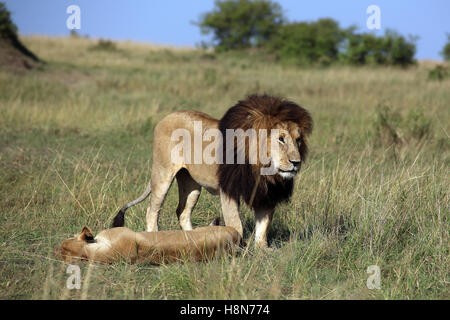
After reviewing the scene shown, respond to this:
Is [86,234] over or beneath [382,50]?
beneath

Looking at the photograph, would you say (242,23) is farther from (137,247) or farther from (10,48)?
(137,247)

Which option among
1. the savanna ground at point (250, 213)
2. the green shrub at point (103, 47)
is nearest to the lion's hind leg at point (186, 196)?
the savanna ground at point (250, 213)

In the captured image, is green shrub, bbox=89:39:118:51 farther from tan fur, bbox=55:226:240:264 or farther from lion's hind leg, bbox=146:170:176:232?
tan fur, bbox=55:226:240:264

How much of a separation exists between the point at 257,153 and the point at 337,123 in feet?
21.5

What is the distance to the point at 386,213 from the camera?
424cm

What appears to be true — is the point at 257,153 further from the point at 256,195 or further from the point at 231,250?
the point at 231,250

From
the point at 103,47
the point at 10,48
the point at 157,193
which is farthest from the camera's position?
the point at 103,47

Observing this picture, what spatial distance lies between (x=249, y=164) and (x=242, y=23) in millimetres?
34435

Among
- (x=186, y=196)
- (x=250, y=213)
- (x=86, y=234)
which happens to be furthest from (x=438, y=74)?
(x=86, y=234)

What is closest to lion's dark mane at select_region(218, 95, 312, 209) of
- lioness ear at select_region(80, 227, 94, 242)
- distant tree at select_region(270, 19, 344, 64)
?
lioness ear at select_region(80, 227, 94, 242)

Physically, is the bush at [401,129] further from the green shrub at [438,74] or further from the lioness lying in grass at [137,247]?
the green shrub at [438,74]

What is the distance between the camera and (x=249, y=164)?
3.88 m

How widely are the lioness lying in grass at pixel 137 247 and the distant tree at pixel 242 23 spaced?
31.6 metres
